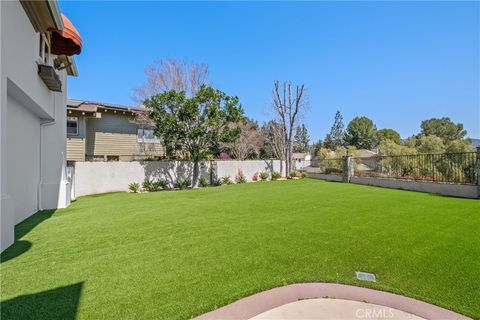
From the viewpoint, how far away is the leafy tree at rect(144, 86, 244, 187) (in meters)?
15.0

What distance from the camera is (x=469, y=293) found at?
280cm

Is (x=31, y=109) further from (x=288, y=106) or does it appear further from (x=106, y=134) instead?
(x=288, y=106)

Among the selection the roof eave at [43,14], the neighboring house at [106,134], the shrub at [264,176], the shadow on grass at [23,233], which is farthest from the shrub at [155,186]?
the roof eave at [43,14]

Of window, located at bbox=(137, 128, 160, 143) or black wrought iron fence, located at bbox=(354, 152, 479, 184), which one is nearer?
black wrought iron fence, located at bbox=(354, 152, 479, 184)

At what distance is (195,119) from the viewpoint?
15789 mm

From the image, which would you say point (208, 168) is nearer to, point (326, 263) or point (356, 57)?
point (356, 57)

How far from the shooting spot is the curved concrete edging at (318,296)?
246 cm

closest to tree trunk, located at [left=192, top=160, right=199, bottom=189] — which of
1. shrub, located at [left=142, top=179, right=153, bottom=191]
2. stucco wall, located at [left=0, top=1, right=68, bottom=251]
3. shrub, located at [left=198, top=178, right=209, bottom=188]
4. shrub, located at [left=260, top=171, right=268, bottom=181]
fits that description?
shrub, located at [left=198, top=178, right=209, bottom=188]

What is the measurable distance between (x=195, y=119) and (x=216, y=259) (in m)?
12.9

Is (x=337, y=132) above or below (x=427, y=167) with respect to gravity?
above

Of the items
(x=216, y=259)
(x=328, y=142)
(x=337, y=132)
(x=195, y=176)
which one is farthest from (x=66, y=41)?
(x=337, y=132)

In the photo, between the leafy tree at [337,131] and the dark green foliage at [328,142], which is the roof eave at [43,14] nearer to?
the dark green foliage at [328,142]

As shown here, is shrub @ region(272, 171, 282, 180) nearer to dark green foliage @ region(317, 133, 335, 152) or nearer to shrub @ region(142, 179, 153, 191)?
shrub @ region(142, 179, 153, 191)

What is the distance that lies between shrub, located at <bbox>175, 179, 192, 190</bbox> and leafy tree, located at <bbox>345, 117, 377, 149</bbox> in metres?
48.2
